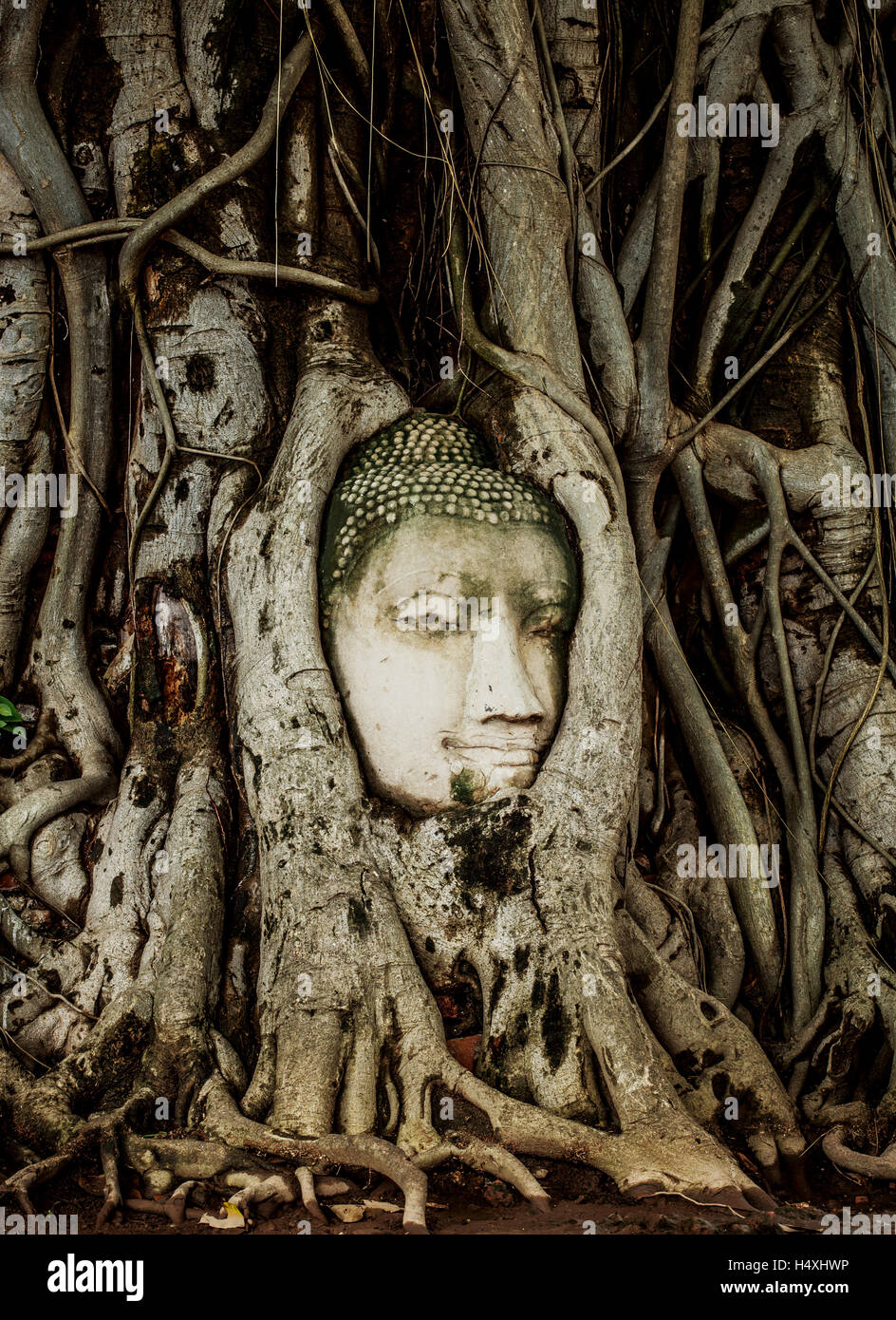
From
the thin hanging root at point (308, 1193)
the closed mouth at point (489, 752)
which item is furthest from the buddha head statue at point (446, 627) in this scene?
the thin hanging root at point (308, 1193)

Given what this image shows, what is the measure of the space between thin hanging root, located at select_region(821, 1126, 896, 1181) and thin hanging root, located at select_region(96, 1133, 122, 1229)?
5.21 feet

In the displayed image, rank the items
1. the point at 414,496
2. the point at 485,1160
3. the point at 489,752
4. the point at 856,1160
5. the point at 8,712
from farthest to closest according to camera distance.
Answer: the point at 8,712, the point at 414,496, the point at 489,752, the point at 856,1160, the point at 485,1160

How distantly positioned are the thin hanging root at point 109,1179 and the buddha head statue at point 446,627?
1012 mm

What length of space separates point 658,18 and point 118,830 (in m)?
3.36

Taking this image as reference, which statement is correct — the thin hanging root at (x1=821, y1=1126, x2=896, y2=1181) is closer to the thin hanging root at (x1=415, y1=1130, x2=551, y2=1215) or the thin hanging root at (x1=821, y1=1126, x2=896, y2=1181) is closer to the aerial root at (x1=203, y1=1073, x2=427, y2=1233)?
the thin hanging root at (x1=415, y1=1130, x2=551, y2=1215)

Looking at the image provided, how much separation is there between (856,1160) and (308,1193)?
1.27 meters

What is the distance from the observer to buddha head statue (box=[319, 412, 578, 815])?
279 centimetres

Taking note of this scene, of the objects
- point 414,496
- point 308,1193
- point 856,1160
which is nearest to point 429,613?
point 414,496

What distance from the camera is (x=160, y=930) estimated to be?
9.19 ft

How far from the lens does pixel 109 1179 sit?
7.29ft

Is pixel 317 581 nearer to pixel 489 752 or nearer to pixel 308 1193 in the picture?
pixel 489 752

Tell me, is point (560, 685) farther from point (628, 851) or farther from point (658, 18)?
point (658, 18)

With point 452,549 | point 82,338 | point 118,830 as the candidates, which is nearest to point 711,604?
point 452,549

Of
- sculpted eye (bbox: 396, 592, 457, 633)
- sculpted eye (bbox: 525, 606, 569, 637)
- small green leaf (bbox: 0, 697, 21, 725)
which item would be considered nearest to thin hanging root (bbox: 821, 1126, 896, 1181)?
sculpted eye (bbox: 525, 606, 569, 637)
